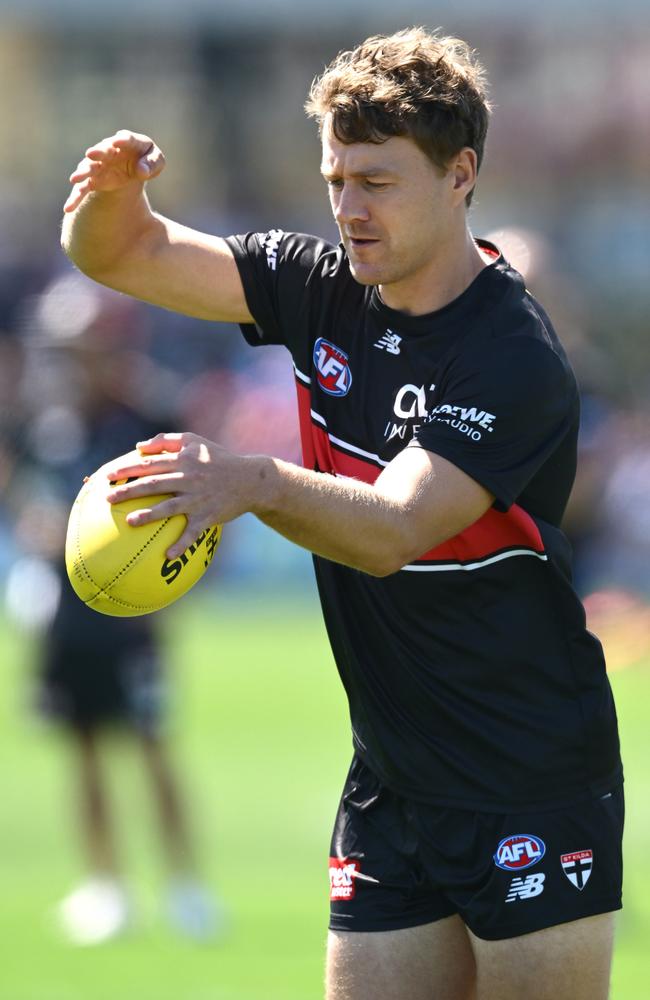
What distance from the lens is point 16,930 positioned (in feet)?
27.3

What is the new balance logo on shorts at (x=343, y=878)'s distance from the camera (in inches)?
182

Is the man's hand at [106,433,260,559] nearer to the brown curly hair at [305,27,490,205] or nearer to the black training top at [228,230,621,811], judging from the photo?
the black training top at [228,230,621,811]

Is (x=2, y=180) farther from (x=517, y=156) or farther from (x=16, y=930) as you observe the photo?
(x=16, y=930)

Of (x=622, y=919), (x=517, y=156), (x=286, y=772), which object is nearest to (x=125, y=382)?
(x=622, y=919)

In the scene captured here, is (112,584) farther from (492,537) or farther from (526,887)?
(526,887)

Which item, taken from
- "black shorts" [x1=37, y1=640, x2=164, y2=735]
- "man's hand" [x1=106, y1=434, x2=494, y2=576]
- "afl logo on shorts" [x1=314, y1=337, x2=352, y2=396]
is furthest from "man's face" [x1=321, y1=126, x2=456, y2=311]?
"black shorts" [x1=37, y1=640, x2=164, y2=735]

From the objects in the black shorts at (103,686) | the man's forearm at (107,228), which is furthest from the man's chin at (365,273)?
the black shorts at (103,686)

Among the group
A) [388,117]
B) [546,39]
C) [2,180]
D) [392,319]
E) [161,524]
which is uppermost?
[546,39]

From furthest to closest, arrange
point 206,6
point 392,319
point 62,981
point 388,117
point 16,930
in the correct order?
point 206,6, point 16,930, point 62,981, point 392,319, point 388,117

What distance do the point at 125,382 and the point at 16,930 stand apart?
270cm

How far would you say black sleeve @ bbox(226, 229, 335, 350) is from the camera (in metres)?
4.81

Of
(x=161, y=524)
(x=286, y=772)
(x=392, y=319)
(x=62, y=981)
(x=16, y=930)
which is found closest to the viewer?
(x=161, y=524)

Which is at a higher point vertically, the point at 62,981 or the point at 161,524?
the point at 161,524

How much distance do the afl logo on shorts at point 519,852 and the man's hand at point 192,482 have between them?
4.27ft
